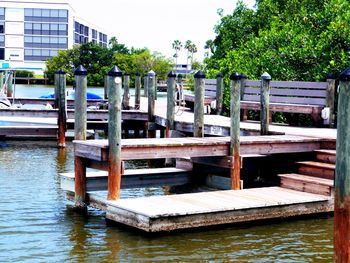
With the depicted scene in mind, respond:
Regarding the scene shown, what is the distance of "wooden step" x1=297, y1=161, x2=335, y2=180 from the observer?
14258mm

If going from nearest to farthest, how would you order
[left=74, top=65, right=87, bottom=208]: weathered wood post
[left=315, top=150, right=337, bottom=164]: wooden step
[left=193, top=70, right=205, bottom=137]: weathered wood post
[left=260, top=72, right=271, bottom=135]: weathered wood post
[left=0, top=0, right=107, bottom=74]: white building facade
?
1. [left=74, top=65, right=87, bottom=208]: weathered wood post
2. [left=315, top=150, right=337, bottom=164]: wooden step
3. [left=193, top=70, right=205, bottom=137]: weathered wood post
4. [left=260, top=72, right=271, bottom=135]: weathered wood post
5. [left=0, top=0, right=107, bottom=74]: white building facade

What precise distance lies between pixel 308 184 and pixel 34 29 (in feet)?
394

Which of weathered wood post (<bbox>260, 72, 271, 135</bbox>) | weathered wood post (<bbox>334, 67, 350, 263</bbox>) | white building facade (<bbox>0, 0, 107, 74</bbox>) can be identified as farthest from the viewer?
white building facade (<bbox>0, 0, 107, 74</bbox>)

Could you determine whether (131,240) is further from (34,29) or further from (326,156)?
(34,29)

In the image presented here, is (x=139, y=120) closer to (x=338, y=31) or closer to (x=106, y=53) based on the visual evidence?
(x=338, y=31)

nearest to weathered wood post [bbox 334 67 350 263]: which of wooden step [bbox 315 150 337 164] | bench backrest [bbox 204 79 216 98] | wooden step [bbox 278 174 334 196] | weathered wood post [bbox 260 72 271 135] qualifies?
wooden step [bbox 278 174 334 196]

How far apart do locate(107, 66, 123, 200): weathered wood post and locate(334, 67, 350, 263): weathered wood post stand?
4.90 m

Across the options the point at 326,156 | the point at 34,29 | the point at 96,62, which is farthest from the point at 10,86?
the point at 34,29

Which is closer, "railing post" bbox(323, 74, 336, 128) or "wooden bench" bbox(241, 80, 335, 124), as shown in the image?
"railing post" bbox(323, 74, 336, 128)

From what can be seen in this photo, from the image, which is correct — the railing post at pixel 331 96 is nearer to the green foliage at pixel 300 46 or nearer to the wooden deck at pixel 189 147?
the green foliage at pixel 300 46

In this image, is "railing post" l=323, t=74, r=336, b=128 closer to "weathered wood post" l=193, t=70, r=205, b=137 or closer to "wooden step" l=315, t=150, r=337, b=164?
"wooden step" l=315, t=150, r=337, b=164

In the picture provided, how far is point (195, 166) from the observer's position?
15.8 meters

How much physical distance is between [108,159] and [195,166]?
3.31 meters

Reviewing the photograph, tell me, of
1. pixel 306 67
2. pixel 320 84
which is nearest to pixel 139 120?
pixel 306 67
